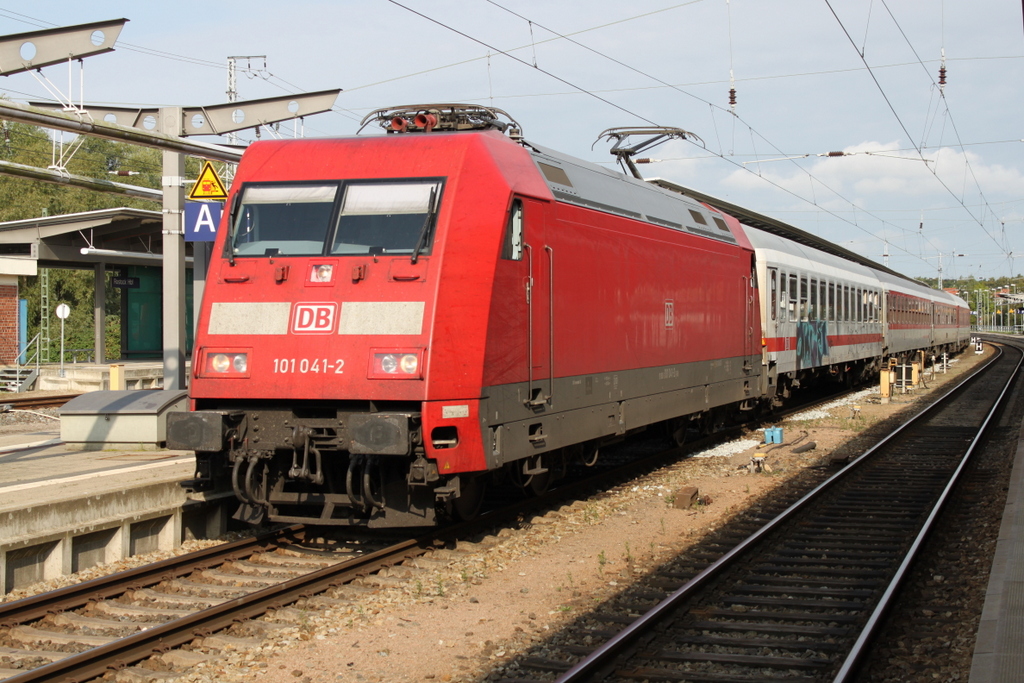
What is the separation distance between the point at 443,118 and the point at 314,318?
2808mm

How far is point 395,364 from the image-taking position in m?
7.61

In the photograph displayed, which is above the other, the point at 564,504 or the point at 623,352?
the point at 623,352

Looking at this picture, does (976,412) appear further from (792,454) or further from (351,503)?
(351,503)

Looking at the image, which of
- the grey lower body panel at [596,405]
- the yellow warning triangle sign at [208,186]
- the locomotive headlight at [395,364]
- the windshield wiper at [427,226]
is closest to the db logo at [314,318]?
the locomotive headlight at [395,364]

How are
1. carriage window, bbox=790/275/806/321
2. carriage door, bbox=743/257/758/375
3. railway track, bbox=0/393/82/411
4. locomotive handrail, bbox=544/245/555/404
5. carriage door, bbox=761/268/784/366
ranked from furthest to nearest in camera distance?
railway track, bbox=0/393/82/411 < carriage window, bbox=790/275/806/321 < carriage door, bbox=761/268/784/366 < carriage door, bbox=743/257/758/375 < locomotive handrail, bbox=544/245/555/404

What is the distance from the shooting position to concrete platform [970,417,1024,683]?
4980 millimetres

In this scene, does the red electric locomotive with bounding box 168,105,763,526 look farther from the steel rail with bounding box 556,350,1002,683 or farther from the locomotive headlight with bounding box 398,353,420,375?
the steel rail with bounding box 556,350,1002,683

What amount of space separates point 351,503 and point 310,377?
3.44ft

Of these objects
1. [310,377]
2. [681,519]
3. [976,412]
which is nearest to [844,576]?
[681,519]

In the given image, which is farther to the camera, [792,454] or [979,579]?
[792,454]

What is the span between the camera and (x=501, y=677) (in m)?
5.68

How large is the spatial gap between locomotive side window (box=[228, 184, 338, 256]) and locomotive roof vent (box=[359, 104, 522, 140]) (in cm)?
143

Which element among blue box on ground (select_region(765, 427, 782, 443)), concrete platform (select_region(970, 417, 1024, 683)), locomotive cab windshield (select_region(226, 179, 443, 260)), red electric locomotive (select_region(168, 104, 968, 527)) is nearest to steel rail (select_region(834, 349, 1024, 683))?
concrete platform (select_region(970, 417, 1024, 683))

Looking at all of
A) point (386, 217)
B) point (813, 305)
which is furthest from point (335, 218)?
point (813, 305)
